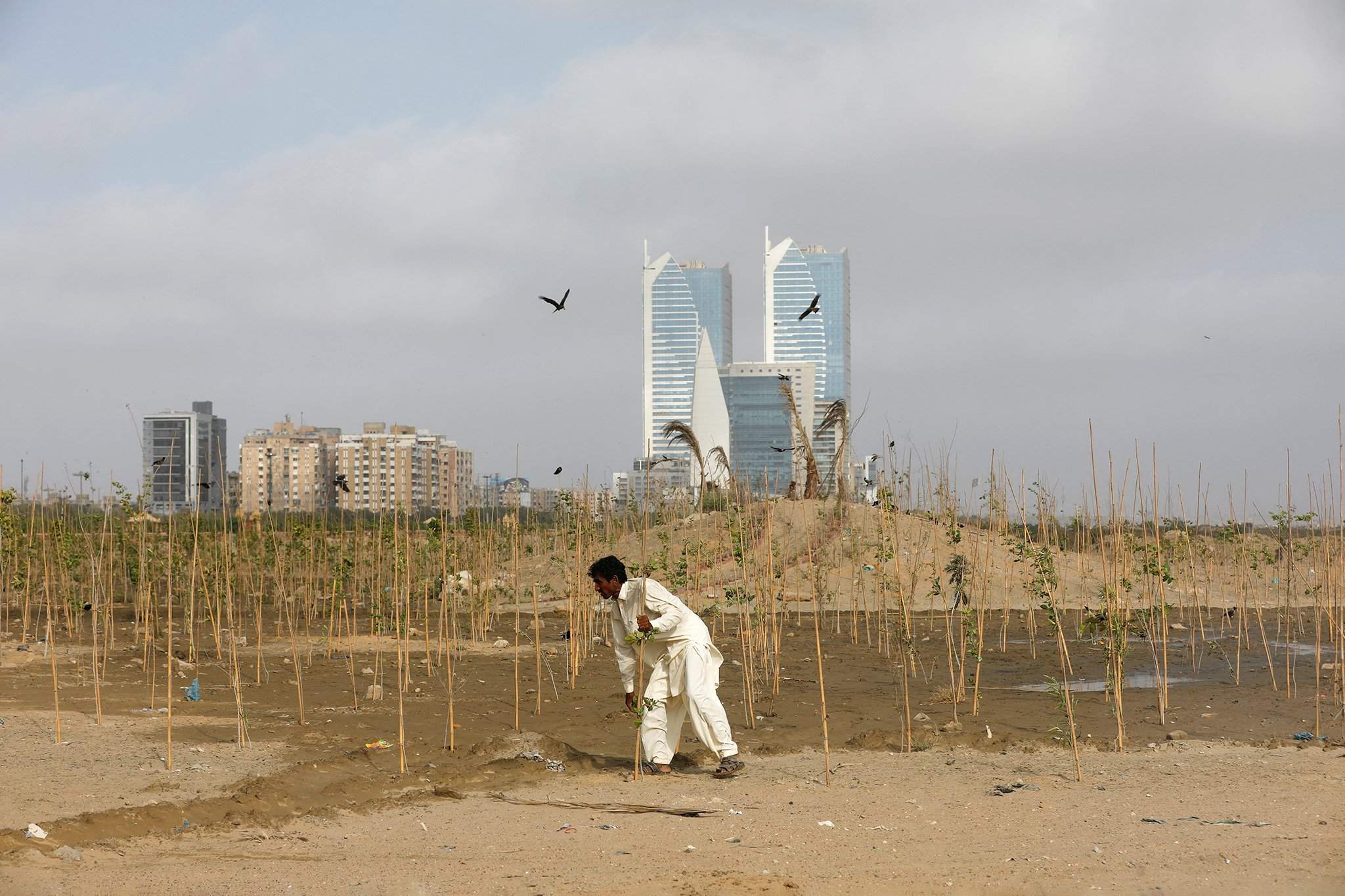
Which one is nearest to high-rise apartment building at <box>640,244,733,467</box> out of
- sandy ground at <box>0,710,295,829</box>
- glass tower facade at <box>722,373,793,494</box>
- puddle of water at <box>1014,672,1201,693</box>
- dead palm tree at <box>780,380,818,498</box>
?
glass tower facade at <box>722,373,793,494</box>

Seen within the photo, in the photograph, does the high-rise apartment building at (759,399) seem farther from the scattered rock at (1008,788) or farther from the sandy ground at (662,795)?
the scattered rock at (1008,788)

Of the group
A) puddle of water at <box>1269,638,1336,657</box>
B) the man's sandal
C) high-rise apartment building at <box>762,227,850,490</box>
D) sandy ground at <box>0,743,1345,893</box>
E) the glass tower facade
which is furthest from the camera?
high-rise apartment building at <box>762,227,850,490</box>

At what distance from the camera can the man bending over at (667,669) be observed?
→ 17.6 feet

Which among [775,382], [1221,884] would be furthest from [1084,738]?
[775,382]

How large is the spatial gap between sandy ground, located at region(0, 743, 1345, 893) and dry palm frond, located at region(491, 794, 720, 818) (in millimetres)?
52

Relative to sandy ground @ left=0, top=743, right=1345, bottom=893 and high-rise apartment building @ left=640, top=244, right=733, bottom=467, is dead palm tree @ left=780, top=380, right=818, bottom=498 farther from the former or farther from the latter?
high-rise apartment building @ left=640, top=244, right=733, bottom=467

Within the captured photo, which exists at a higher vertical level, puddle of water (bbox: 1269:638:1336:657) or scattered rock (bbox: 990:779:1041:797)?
scattered rock (bbox: 990:779:1041:797)

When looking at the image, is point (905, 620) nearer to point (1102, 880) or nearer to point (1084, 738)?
point (1084, 738)

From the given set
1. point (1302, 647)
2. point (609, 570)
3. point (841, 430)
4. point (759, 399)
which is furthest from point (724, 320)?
point (609, 570)

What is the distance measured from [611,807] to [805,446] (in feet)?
34.0

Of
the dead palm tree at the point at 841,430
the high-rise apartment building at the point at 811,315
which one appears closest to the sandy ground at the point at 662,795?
the dead palm tree at the point at 841,430

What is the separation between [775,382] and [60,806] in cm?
7480

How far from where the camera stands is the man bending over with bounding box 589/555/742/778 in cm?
538

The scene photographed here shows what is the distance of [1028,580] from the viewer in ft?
51.2
